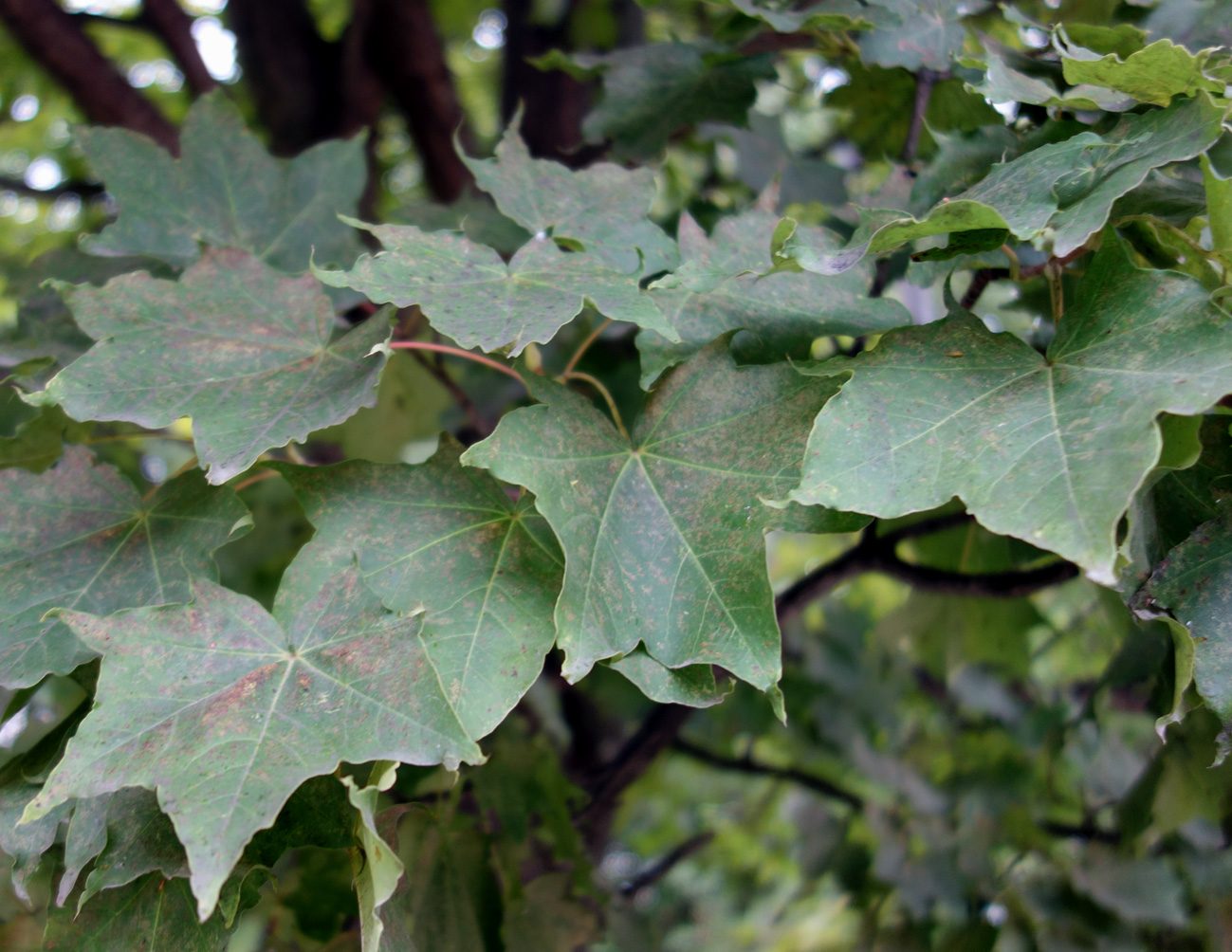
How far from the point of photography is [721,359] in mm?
722

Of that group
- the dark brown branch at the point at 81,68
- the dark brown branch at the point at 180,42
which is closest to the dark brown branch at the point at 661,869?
the dark brown branch at the point at 81,68

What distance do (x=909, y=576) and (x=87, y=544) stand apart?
2.73ft

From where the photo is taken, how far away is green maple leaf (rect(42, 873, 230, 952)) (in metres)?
0.62

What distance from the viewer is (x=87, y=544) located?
2.44ft

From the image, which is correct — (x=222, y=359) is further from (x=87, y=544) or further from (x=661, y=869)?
(x=661, y=869)

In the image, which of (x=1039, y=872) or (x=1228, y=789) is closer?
(x=1228, y=789)

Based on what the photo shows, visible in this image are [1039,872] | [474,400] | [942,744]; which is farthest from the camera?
[942,744]

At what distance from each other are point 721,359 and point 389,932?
0.51m

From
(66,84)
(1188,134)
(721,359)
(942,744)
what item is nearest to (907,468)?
(721,359)

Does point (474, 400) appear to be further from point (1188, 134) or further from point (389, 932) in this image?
point (1188, 134)

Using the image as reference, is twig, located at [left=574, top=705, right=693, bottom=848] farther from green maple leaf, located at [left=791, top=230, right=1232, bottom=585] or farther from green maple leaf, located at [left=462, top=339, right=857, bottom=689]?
green maple leaf, located at [left=791, top=230, right=1232, bottom=585]

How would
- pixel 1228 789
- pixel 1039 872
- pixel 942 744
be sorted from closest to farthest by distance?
1. pixel 1228 789
2. pixel 1039 872
3. pixel 942 744

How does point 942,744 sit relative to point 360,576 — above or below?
below

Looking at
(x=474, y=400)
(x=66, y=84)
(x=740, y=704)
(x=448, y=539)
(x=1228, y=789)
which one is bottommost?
(x=740, y=704)
